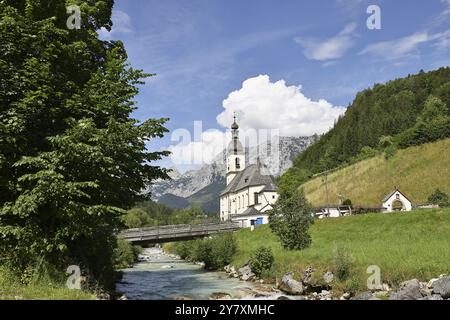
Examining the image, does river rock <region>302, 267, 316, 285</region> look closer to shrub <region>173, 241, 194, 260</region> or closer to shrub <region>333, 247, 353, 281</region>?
shrub <region>333, 247, 353, 281</region>

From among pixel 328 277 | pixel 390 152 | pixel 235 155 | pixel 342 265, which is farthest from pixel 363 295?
pixel 235 155

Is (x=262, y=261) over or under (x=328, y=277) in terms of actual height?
over

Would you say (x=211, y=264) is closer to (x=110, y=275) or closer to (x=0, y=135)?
(x=110, y=275)

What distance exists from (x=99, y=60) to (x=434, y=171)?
72.2 metres

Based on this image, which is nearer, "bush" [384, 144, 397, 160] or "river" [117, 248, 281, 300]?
"river" [117, 248, 281, 300]

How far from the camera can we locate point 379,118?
141 metres

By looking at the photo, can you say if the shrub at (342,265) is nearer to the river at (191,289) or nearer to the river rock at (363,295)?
the river rock at (363,295)

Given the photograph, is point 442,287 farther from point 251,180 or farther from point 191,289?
point 251,180

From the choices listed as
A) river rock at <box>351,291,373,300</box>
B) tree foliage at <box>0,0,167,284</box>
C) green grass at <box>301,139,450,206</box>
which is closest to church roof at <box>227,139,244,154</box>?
green grass at <box>301,139,450,206</box>

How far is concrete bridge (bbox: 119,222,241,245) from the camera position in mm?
59703

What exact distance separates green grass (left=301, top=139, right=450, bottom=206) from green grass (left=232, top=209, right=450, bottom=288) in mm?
25601

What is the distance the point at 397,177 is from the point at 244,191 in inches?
1555

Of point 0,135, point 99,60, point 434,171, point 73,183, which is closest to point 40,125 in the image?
point 0,135

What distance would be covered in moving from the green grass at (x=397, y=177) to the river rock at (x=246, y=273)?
115ft
